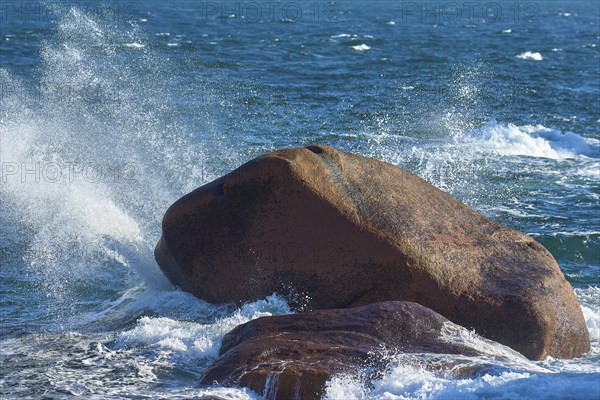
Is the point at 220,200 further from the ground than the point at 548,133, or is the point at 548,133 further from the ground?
the point at 220,200

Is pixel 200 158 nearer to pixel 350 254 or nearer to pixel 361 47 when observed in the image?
pixel 350 254

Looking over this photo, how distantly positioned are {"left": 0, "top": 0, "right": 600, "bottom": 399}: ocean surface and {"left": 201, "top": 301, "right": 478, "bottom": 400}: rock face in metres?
0.17

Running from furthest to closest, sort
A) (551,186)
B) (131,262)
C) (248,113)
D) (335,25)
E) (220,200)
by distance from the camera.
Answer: (335,25), (248,113), (551,186), (131,262), (220,200)

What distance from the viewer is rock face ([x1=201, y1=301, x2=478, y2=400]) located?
7.06 m

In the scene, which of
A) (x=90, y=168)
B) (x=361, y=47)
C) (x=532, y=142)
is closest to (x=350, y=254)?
(x=90, y=168)

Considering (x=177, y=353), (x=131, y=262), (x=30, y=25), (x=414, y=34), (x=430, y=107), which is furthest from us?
(x=414, y=34)

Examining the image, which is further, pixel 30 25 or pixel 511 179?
pixel 30 25

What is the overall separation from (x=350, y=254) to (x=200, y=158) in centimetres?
705

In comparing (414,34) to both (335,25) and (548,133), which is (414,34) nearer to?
(335,25)

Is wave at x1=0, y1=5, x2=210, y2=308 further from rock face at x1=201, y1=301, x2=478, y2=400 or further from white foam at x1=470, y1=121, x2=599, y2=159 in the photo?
white foam at x1=470, y1=121, x2=599, y2=159

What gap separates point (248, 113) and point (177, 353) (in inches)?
A: 456

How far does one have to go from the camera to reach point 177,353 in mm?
8281

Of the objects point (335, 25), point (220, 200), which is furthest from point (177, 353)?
point (335, 25)

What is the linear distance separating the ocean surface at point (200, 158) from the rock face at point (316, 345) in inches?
6.9
